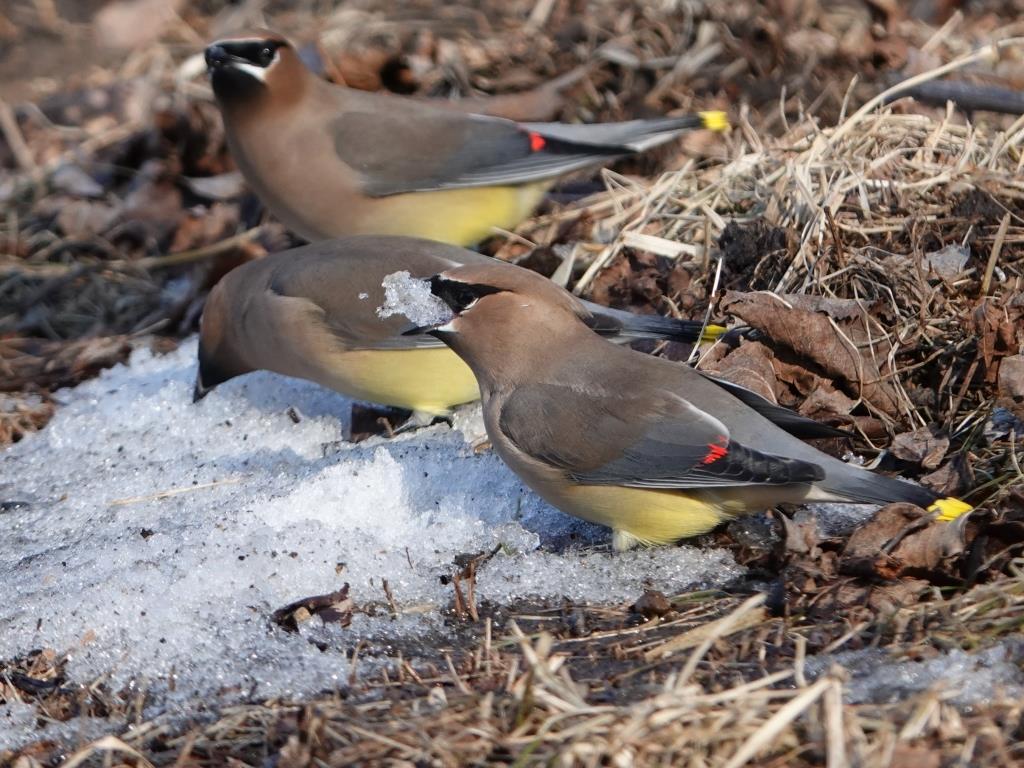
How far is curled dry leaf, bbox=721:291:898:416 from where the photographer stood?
3896mm

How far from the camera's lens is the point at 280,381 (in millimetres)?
5117

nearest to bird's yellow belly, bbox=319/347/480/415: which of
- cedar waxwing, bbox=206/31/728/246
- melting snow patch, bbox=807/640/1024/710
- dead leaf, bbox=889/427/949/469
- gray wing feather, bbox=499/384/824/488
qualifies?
gray wing feather, bbox=499/384/824/488

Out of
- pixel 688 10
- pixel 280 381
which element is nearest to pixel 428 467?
pixel 280 381

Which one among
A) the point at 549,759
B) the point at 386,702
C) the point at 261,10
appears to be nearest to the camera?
the point at 549,759

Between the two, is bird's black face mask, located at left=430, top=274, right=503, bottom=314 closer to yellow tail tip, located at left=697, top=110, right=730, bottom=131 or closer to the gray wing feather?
the gray wing feather

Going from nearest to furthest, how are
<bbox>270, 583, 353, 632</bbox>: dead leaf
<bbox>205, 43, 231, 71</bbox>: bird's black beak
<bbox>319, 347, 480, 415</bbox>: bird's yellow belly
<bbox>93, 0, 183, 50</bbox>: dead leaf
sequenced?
<bbox>270, 583, 353, 632</bbox>: dead leaf < <bbox>319, 347, 480, 415</bbox>: bird's yellow belly < <bbox>205, 43, 231, 71</bbox>: bird's black beak < <bbox>93, 0, 183, 50</bbox>: dead leaf

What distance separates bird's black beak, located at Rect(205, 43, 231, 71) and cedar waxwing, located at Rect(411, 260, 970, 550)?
2.10 meters

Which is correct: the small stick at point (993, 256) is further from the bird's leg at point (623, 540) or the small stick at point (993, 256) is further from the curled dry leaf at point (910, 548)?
the bird's leg at point (623, 540)

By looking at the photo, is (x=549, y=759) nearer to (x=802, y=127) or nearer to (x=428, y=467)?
(x=428, y=467)

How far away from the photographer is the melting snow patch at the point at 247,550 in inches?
123

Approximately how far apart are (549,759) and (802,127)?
133 inches

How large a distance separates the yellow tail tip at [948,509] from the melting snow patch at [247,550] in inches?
21.2

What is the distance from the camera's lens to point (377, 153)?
5453mm

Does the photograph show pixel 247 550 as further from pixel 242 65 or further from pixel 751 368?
pixel 242 65
